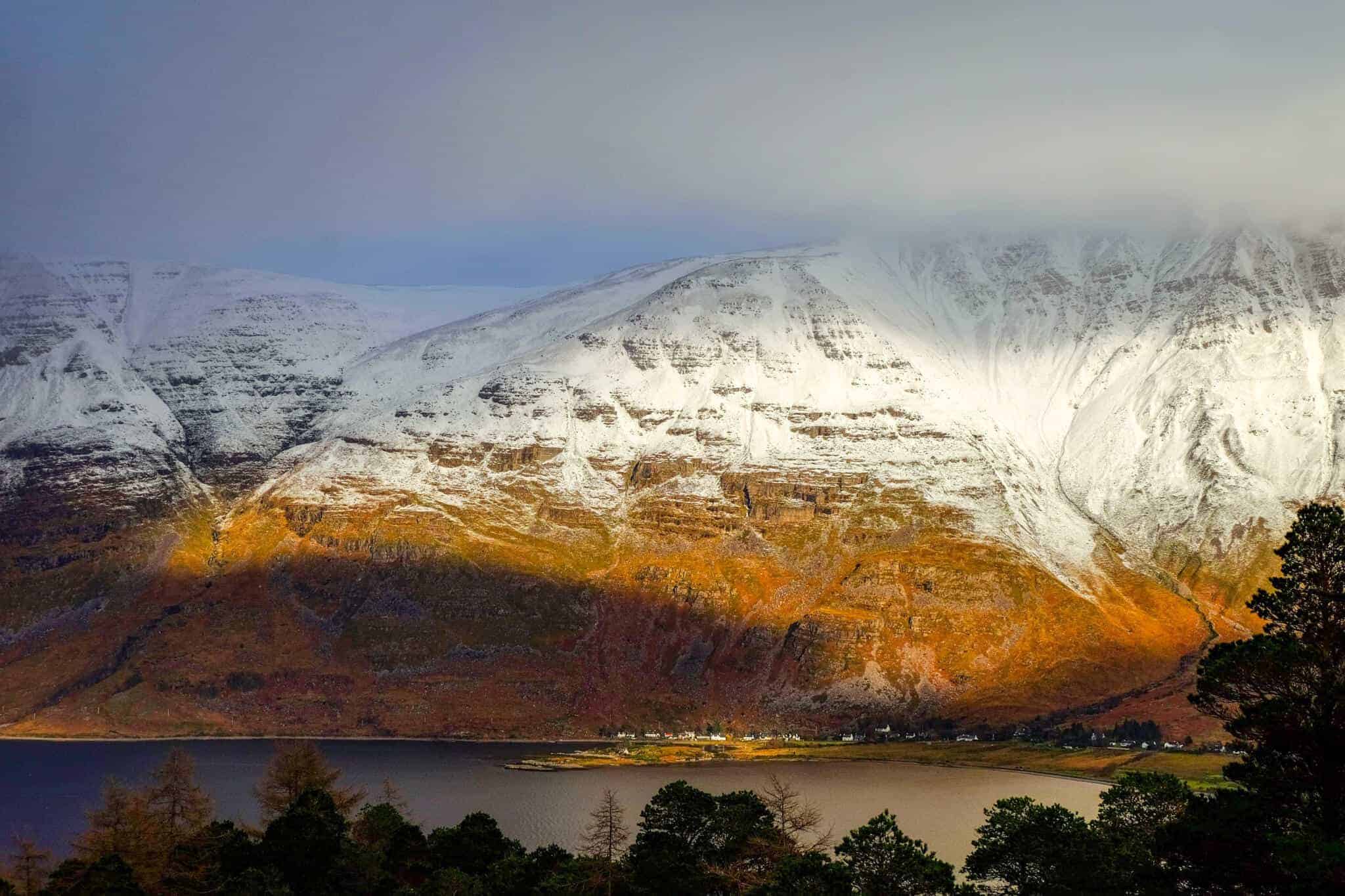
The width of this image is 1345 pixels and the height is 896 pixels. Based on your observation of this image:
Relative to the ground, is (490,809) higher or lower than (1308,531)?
lower

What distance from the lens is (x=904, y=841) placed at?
8375cm

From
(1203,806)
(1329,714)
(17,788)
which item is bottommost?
(17,788)

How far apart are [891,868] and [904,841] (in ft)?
15.8

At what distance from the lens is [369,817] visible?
4163 inches

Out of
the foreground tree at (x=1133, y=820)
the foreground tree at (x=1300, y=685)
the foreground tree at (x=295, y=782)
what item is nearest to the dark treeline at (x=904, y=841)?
the foreground tree at (x=1300, y=685)

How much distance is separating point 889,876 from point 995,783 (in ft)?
403

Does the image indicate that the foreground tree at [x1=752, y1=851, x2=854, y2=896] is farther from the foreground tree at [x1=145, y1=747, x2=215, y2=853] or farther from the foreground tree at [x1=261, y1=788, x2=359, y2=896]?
the foreground tree at [x1=145, y1=747, x2=215, y2=853]

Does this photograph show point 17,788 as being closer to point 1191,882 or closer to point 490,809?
point 490,809

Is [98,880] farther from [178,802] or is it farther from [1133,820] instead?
[1133,820]

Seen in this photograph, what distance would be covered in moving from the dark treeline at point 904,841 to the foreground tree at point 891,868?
126mm

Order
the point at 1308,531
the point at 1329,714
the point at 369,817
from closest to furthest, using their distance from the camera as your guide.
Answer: the point at 1329,714 < the point at 1308,531 < the point at 369,817

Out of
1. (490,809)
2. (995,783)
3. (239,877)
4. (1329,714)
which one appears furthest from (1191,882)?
(995,783)

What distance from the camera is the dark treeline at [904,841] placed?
60062mm

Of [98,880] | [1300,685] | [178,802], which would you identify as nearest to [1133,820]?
[1300,685]
